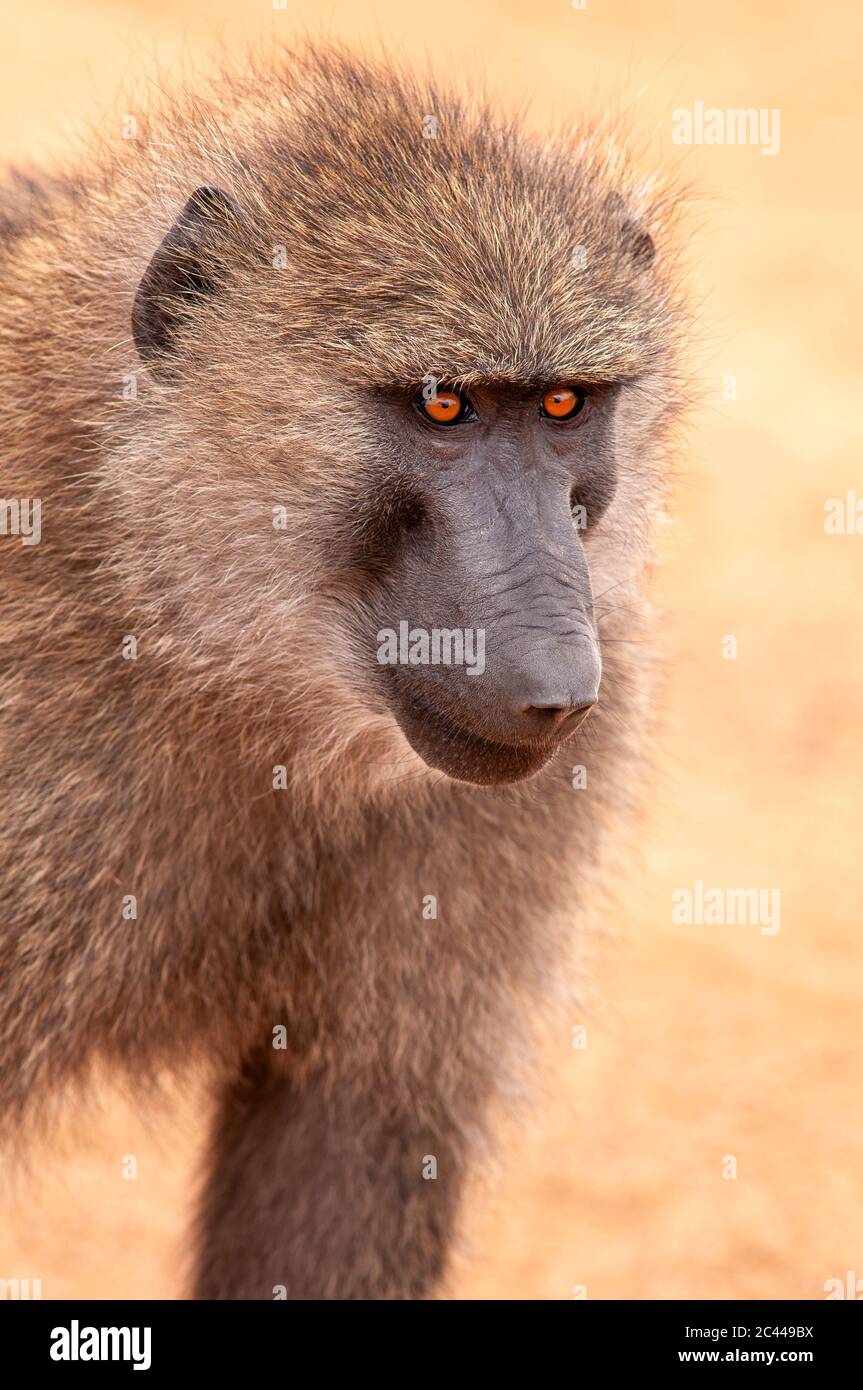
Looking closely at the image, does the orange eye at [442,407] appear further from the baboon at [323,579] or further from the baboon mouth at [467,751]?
the baboon mouth at [467,751]

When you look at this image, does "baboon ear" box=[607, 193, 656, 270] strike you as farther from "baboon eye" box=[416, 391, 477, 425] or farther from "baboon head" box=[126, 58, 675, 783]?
"baboon eye" box=[416, 391, 477, 425]

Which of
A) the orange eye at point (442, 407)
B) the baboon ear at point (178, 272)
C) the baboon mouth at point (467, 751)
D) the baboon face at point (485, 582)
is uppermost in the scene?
the baboon ear at point (178, 272)

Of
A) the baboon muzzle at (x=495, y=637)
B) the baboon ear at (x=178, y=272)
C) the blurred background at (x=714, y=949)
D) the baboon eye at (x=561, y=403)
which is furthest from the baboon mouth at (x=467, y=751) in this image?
the blurred background at (x=714, y=949)

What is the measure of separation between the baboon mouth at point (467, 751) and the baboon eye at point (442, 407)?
1.61ft

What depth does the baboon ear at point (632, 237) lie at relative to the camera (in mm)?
3578

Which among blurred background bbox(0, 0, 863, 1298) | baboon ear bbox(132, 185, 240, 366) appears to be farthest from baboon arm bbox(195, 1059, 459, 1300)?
baboon ear bbox(132, 185, 240, 366)

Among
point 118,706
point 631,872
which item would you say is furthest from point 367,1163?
point 118,706

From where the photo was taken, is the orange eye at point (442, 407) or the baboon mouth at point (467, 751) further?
the orange eye at point (442, 407)

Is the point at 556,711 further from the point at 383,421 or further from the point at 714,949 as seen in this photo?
the point at 714,949

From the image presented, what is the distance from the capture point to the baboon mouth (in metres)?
3.00

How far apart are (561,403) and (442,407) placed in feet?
0.87

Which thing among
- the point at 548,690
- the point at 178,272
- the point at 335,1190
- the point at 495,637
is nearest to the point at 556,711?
the point at 548,690

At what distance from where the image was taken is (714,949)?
7480 millimetres

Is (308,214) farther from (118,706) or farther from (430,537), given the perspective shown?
(118,706)
